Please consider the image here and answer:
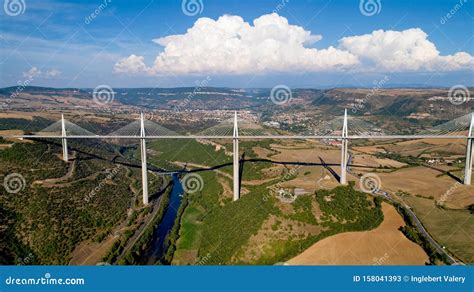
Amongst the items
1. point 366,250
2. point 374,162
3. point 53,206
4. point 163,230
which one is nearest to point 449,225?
point 366,250

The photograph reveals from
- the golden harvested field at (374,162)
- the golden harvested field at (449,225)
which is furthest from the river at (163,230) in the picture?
the golden harvested field at (374,162)

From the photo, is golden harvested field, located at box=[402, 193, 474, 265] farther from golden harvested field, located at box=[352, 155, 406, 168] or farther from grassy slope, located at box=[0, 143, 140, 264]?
grassy slope, located at box=[0, 143, 140, 264]

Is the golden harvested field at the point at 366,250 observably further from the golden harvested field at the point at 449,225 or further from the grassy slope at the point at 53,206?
the grassy slope at the point at 53,206

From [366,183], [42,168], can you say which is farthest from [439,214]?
[42,168]

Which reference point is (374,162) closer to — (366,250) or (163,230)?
(366,250)

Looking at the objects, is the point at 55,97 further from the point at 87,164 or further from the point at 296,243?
the point at 296,243

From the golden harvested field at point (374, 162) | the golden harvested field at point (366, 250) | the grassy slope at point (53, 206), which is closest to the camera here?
the golden harvested field at point (366, 250)
